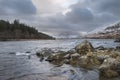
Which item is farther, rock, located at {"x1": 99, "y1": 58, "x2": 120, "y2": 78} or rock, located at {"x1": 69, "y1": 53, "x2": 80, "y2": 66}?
rock, located at {"x1": 69, "y1": 53, "x2": 80, "y2": 66}

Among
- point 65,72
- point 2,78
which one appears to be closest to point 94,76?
point 65,72

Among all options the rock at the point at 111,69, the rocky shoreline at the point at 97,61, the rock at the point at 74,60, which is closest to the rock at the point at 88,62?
the rocky shoreline at the point at 97,61

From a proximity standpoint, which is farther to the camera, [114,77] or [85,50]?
[85,50]

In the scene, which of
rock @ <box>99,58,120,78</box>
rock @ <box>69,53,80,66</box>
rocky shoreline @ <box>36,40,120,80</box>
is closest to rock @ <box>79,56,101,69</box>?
rocky shoreline @ <box>36,40,120,80</box>

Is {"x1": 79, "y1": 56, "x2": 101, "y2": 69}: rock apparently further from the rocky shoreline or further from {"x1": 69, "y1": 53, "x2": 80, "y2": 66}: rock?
{"x1": 69, "y1": 53, "x2": 80, "y2": 66}: rock

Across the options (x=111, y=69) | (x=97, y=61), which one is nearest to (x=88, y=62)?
(x=97, y=61)

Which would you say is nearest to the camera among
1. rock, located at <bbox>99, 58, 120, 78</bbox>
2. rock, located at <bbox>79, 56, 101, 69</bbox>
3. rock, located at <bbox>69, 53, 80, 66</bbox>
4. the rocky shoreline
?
rock, located at <bbox>99, 58, 120, 78</bbox>

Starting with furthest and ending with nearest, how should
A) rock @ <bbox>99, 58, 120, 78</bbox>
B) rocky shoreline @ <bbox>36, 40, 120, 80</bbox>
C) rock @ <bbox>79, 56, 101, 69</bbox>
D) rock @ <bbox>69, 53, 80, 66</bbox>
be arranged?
rock @ <bbox>69, 53, 80, 66</bbox>, rock @ <bbox>79, 56, 101, 69</bbox>, rocky shoreline @ <bbox>36, 40, 120, 80</bbox>, rock @ <bbox>99, 58, 120, 78</bbox>

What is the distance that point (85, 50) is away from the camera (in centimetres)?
3062

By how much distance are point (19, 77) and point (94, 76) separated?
7.11m

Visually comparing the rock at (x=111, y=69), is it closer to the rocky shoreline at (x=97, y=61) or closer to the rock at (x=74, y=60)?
the rocky shoreline at (x=97, y=61)

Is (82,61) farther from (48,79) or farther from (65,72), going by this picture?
(48,79)

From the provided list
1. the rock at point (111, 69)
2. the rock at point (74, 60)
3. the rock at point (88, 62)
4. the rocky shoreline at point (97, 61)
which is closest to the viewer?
the rock at point (111, 69)

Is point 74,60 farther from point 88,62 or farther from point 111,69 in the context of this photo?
point 111,69
